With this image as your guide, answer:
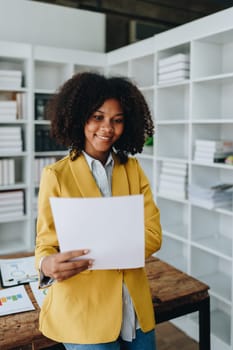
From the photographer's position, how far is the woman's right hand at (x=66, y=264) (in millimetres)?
1082

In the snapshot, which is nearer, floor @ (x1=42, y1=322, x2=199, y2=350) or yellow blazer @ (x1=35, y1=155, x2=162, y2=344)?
yellow blazer @ (x1=35, y1=155, x2=162, y2=344)

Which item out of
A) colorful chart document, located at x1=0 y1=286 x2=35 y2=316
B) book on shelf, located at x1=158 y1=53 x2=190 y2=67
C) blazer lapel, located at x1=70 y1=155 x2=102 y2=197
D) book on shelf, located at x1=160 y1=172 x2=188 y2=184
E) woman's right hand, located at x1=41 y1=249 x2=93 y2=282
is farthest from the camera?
book on shelf, located at x1=160 y1=172 x2=188 y2=184

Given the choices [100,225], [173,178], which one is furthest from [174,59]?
[100,225]

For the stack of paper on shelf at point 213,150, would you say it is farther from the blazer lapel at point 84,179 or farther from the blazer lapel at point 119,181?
the blazer lapel at point 84,179

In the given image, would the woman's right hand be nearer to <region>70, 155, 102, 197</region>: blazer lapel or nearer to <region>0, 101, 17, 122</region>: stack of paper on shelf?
<region>70, 155, 102, 197</region>: blazer lapel

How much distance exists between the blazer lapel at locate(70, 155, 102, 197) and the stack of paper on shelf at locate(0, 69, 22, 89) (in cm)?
263

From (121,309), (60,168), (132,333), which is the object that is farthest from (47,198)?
(132,333)

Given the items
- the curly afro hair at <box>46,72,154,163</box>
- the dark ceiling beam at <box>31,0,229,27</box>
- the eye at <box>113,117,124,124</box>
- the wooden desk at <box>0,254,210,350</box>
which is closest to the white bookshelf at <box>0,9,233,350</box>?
the dark ceiling beam at <box>31,0,229,27</box>

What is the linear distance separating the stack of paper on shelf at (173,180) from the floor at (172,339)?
110 centimetres

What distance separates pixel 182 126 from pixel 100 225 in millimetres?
2562

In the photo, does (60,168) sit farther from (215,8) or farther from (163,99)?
(215,8)

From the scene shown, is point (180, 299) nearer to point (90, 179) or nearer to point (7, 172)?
point (90, 179)

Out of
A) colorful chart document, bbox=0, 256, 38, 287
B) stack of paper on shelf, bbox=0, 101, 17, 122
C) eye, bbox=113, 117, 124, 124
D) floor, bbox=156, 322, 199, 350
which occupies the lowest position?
floor, bbox=156, 322, 199, 350

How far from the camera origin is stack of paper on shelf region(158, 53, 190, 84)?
3.07 meters
